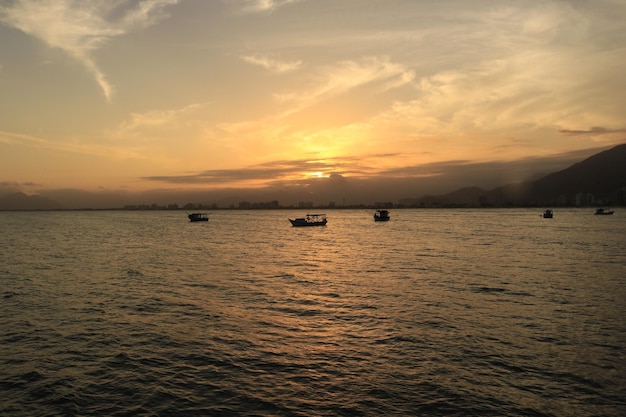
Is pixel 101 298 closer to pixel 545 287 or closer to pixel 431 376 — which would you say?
pixel 431 376

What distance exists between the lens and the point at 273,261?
6297 cm

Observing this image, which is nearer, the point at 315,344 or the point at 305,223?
the point at 315,344

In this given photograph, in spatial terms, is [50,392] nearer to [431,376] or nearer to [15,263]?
[431,376]

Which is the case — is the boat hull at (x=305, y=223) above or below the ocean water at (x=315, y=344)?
above

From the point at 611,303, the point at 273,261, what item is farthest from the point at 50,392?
the point at 273,261

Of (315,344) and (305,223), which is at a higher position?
(305,223)

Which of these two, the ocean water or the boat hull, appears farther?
the boat hull

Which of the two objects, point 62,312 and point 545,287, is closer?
point 62,312

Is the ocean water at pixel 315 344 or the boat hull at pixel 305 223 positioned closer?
the ocean water at pixel 315 344

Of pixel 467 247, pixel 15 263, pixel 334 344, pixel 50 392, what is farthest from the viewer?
pixel 467 247

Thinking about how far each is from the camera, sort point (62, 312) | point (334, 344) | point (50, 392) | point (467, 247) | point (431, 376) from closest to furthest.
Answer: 1. point (50, 392)
2. point (431, 376)
3. point (334, 344)
4. point (62, 312)
5. point (467, 247)

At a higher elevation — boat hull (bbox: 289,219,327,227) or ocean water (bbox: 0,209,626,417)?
boat hull (bbox: 289,219,327,227)

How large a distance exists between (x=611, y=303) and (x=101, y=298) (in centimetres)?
4140

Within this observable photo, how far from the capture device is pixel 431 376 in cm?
1867
